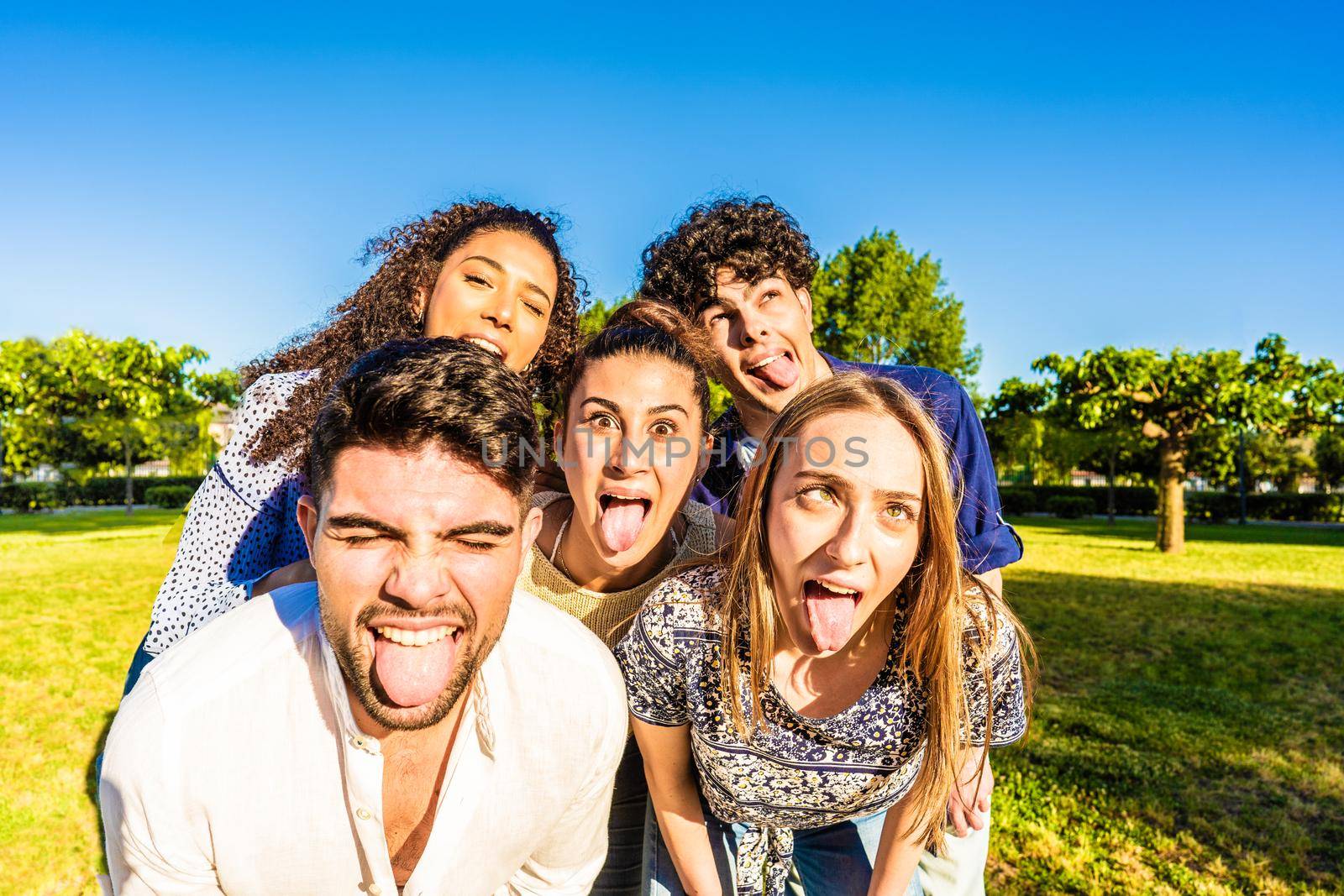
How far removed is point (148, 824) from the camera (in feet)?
6.93

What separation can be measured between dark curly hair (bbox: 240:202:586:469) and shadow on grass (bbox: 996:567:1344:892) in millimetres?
4490

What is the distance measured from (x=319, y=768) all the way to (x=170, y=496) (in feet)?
120

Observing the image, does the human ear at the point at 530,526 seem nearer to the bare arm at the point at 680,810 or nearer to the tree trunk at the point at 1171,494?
the bare arm at the point at 680,810

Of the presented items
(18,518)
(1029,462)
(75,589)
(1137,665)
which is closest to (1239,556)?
(1137,665)

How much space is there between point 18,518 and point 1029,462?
132 feet

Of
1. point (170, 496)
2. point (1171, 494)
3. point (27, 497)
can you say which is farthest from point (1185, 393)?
point (27, 497)

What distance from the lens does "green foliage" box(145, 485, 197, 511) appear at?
33.2 meters

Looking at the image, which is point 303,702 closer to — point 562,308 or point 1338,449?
point 562,308

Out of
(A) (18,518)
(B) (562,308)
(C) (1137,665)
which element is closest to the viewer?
(B) (562,308)

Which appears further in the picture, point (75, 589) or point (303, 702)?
point (75, 589)

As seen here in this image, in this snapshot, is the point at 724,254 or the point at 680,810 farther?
the point at 724,254

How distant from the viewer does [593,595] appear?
3.09m

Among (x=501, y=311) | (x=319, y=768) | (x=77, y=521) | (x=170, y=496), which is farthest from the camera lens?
(x=170, y=496)

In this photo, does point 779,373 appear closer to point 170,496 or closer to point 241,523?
→ point 241,523
